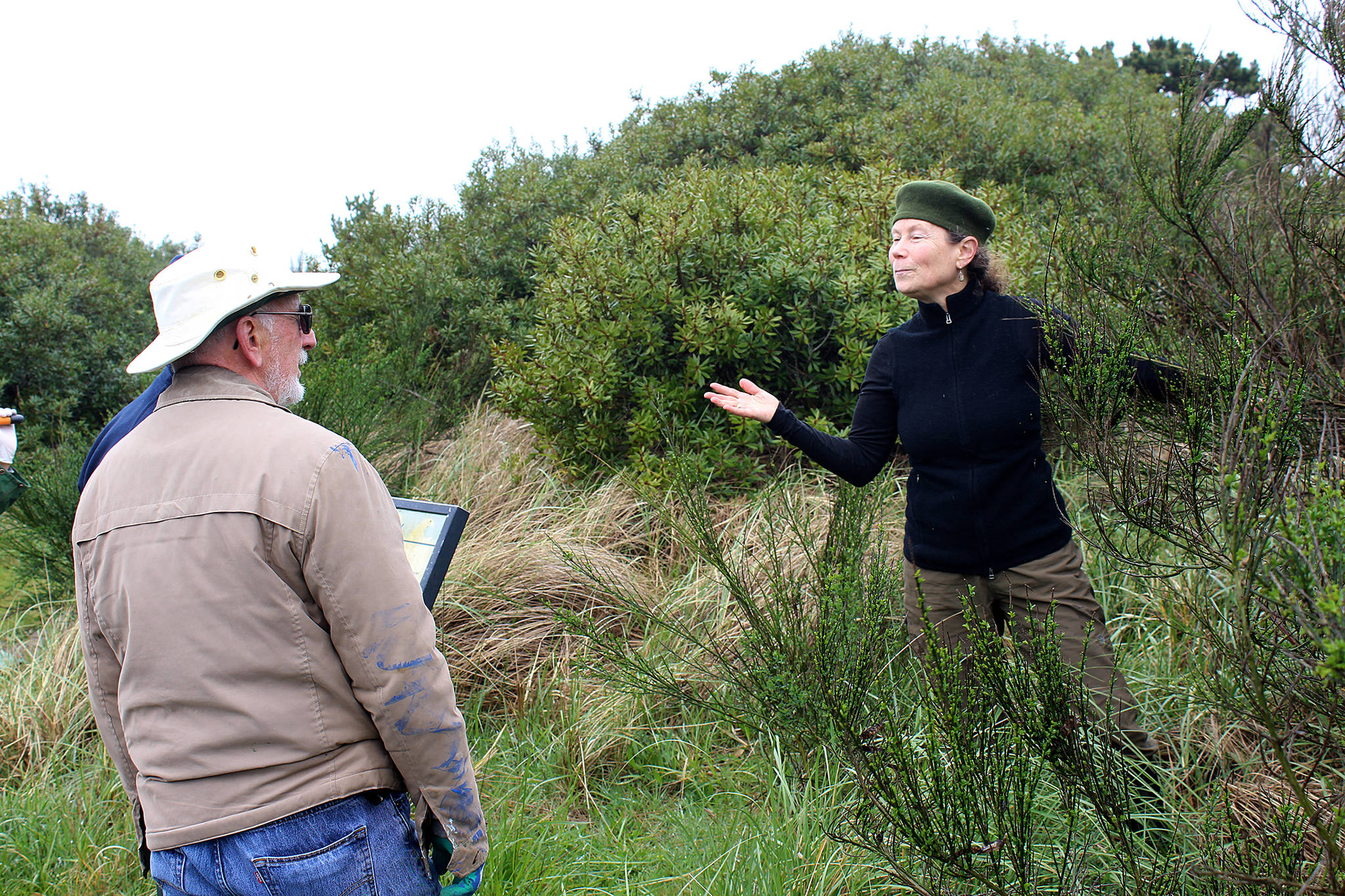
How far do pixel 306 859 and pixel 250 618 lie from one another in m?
0.45

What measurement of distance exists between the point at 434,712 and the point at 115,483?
74cm

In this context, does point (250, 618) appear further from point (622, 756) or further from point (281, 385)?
point (622, 756)

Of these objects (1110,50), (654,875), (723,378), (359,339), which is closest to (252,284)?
(654,875)

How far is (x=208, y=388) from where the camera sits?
5.78 ft

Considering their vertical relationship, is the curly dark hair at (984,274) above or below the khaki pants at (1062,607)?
above

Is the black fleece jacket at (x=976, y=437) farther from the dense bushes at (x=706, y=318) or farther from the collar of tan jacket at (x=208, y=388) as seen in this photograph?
the dense bushes at (x=706, y=318)

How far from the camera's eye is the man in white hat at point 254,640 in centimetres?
→ 162

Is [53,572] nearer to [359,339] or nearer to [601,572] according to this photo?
[359,339]

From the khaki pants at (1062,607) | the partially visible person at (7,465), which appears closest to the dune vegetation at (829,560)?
the khaki pants at (1062,607)

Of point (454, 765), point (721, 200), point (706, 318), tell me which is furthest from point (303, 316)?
point (721, 200)

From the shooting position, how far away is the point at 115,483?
1.71 metres

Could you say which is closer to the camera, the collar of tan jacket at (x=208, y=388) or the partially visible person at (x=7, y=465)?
the collar of tan jacket at (x=208, y=388)

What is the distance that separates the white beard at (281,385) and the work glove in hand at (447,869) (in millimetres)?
964

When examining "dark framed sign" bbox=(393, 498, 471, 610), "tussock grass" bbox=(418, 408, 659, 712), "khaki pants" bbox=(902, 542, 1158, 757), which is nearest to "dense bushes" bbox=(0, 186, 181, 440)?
"tussock grass" bbox=(418, 408, 659, 712)
